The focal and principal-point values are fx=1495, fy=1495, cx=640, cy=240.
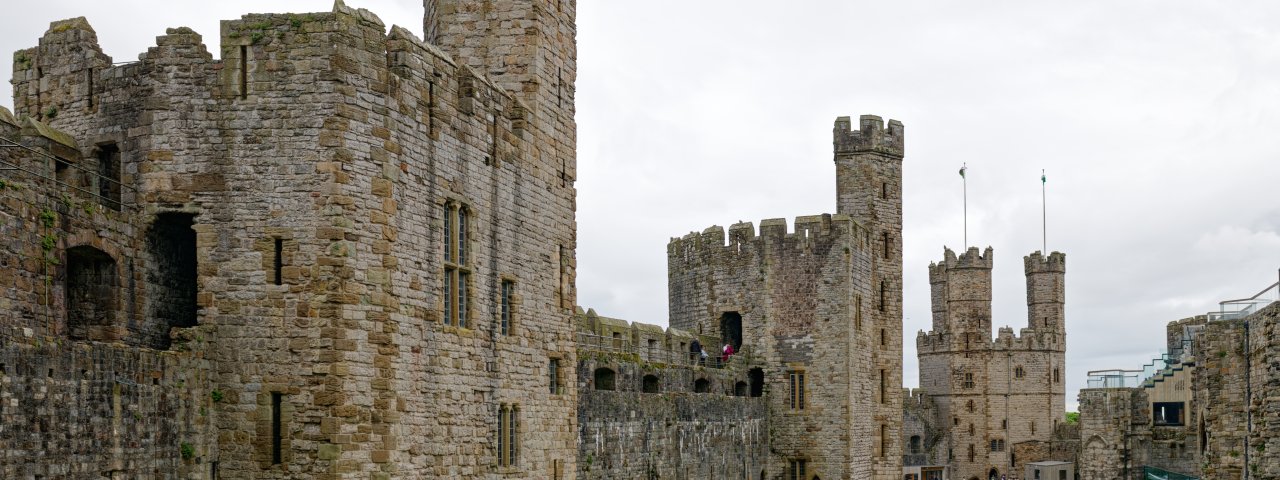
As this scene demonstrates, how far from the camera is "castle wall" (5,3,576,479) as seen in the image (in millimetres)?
19547

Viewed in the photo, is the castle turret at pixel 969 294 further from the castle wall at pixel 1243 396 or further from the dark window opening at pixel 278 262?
the dark window opening at pixel 278 262

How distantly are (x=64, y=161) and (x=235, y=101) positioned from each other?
2.51 meters

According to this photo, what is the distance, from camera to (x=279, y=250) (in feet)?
65.1

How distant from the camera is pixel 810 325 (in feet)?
150

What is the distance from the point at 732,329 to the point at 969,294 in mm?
37464

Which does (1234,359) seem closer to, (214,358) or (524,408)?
(524,408)

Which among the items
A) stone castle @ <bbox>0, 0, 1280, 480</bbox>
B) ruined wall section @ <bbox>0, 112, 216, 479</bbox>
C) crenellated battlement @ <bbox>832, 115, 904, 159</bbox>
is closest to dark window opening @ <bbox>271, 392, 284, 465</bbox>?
stone castle @ <bbox>0, 0, 1280, 480</bbox>

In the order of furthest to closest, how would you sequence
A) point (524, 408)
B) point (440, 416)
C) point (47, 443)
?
point (524, 408)
point (440, 416)
point (47, 443)

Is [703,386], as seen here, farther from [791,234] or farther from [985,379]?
[985,379]

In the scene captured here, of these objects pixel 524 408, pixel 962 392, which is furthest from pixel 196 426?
pixel 962 392

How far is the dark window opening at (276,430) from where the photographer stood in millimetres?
19516

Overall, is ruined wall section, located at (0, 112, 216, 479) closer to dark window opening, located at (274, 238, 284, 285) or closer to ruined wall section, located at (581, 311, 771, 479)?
dark window opening, located at (274, 238, 284, 285)

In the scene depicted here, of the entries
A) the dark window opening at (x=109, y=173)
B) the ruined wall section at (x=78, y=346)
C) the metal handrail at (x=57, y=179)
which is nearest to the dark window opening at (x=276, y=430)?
the ruined wall section at (x=78, y=346)

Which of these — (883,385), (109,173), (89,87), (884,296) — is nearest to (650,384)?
(883,385)
